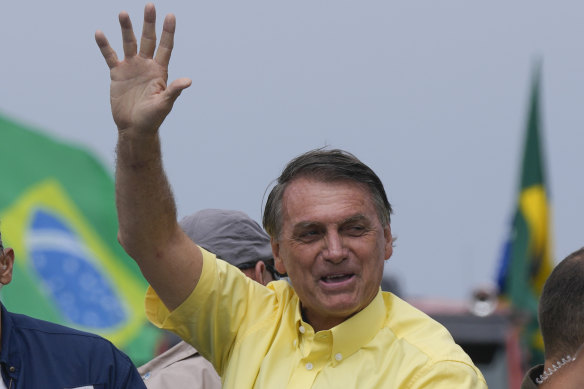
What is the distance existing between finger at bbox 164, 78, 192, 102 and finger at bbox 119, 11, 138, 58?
0.16 meters

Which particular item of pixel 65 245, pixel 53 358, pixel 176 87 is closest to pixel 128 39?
pixel 176 87

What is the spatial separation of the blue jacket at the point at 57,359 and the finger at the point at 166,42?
766mm

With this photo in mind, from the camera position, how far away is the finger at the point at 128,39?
124 inches

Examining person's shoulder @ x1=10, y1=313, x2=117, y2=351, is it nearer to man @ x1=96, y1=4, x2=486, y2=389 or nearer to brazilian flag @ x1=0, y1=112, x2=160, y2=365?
man @ x1=96, y1=4, x2=486, y2=389

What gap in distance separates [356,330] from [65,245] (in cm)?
712

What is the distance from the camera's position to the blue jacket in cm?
309

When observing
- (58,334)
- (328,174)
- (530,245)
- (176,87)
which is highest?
(176,87)

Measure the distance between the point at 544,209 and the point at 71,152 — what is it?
5.01m

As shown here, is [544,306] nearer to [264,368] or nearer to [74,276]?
[264,368]

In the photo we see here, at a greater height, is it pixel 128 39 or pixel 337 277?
pixel 128 39

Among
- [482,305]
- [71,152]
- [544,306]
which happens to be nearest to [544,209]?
[482,305]

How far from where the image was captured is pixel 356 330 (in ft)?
10.5

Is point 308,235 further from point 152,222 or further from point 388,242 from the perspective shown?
point 152,222

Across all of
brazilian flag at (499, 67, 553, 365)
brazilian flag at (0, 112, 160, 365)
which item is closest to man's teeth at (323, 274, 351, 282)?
brazilian flag at (0, 112, 160, 365)
